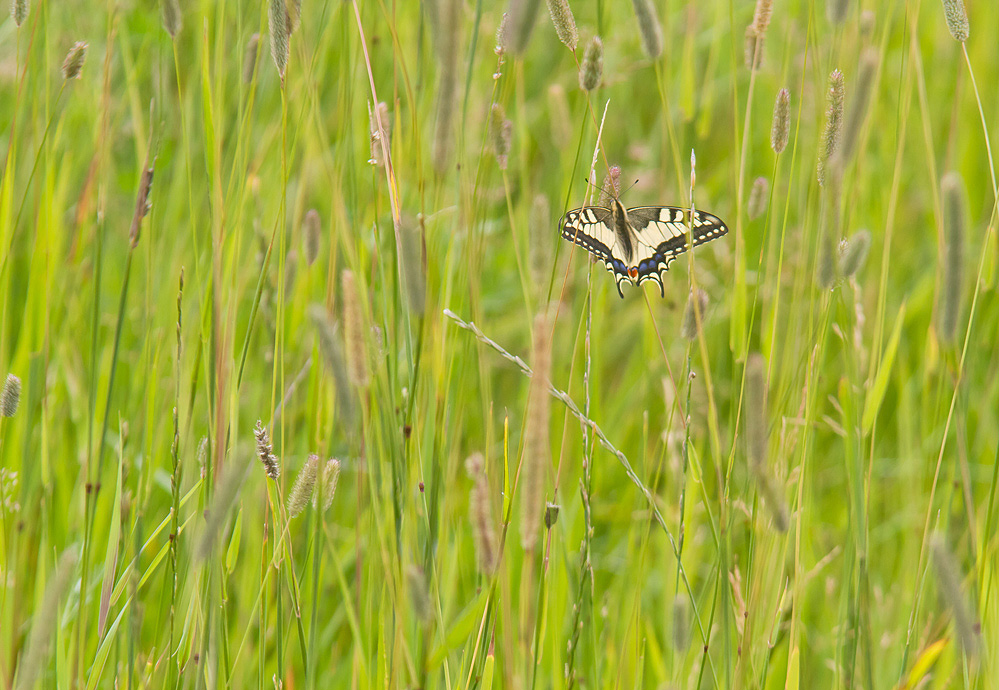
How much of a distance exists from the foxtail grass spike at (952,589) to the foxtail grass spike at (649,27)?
1.99 feet

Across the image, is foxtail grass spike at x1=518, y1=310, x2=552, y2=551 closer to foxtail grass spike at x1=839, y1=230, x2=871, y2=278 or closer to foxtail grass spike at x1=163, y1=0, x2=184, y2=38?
foxtail grass spike at x1=839, y1=230, x2=871, y2=278

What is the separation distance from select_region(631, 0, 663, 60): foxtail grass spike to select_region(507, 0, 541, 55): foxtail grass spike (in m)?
0.25

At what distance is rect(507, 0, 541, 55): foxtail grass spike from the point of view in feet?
2.21

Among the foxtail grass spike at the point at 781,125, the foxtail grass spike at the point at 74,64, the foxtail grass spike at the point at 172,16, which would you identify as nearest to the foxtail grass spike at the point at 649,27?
the foxtail grass spike at the point at 781,125

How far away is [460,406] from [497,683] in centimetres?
39

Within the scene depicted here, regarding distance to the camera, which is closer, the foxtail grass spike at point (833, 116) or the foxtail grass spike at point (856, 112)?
the foxtail grass spike at point (856, 112)

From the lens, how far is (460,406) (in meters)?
1.08

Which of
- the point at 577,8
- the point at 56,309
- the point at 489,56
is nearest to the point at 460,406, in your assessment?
the point at 56,309

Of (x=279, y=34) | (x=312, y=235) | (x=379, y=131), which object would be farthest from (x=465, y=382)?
(x=279, y=34)

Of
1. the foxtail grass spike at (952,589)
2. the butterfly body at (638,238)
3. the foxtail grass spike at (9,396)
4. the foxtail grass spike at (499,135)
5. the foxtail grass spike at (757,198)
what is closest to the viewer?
the foxtail grass spike at (952,589)

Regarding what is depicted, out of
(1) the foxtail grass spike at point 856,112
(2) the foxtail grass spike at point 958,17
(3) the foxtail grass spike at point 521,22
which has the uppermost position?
(2) the foxtail grass spike at point 958,17

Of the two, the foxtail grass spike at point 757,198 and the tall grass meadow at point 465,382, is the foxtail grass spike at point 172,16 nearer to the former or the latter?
the tall grass meadow at point 465,382

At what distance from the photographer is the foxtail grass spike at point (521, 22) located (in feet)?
2.21

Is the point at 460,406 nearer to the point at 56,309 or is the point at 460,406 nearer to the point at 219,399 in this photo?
the point at 219,399
